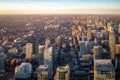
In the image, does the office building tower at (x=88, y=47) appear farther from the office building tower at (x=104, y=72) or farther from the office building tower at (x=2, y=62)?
the office building tower at (x=2, y=62)

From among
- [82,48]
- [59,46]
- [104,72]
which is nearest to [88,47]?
[82,48]

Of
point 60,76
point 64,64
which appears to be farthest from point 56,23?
point 60,76

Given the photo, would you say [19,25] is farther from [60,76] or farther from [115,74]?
[115,74]

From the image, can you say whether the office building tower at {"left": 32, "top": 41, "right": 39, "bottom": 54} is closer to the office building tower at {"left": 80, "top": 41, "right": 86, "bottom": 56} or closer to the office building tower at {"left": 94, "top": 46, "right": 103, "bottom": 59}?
the office building tower at {"left": 80, "top": 41, "right": 86, "bottom": 56}

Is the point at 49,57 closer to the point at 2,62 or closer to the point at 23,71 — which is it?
the point at 23,71

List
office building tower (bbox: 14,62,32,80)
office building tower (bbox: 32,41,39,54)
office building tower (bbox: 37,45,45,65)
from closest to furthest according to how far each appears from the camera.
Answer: office building tower (bbox: 14,62,32,80), office building tower (bbox: 37,45,45,65), office building tower (bbox: 32,41,39,54)

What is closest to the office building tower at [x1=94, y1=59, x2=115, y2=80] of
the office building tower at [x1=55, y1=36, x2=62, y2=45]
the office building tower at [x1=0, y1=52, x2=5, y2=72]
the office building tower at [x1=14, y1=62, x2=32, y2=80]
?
the office building tower at [x1=14, y1=62, x2=32, y2=80]

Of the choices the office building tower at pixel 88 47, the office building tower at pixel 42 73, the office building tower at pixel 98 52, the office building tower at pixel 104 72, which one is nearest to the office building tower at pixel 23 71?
the office building tower at pixel 42 73

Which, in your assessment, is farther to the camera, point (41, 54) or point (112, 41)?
point (112, 41)
